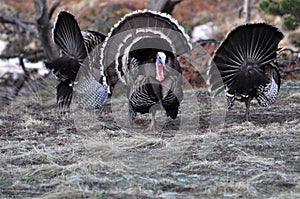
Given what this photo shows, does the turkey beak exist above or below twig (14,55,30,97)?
above

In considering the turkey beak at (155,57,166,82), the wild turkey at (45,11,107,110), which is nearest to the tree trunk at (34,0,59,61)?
the wild turkey at (45,11,107,110)

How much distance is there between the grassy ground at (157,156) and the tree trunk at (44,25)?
Answer: 165 inches

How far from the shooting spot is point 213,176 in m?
4.18

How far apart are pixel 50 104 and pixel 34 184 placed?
571 cm

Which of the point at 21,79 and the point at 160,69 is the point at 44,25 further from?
the point at 160,69

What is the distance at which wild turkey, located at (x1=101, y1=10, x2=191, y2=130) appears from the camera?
6031 millimetres

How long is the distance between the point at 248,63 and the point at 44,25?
611cm

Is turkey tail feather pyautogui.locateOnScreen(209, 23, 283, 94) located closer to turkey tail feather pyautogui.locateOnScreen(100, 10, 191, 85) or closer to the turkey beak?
turkey tail feather pyautogui.locateOnScreen(100, 10, 191, 85)

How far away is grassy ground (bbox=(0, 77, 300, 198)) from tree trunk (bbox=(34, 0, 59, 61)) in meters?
4.19

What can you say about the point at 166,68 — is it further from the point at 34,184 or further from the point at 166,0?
the point at 166,0

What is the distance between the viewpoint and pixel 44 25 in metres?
11.3

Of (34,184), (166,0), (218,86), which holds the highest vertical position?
(166,0)

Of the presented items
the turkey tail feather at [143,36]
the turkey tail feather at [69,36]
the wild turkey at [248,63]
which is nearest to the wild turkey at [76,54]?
the turkey tail feather at [69,36]

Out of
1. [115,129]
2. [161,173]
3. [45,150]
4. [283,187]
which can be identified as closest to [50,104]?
[115,129]
